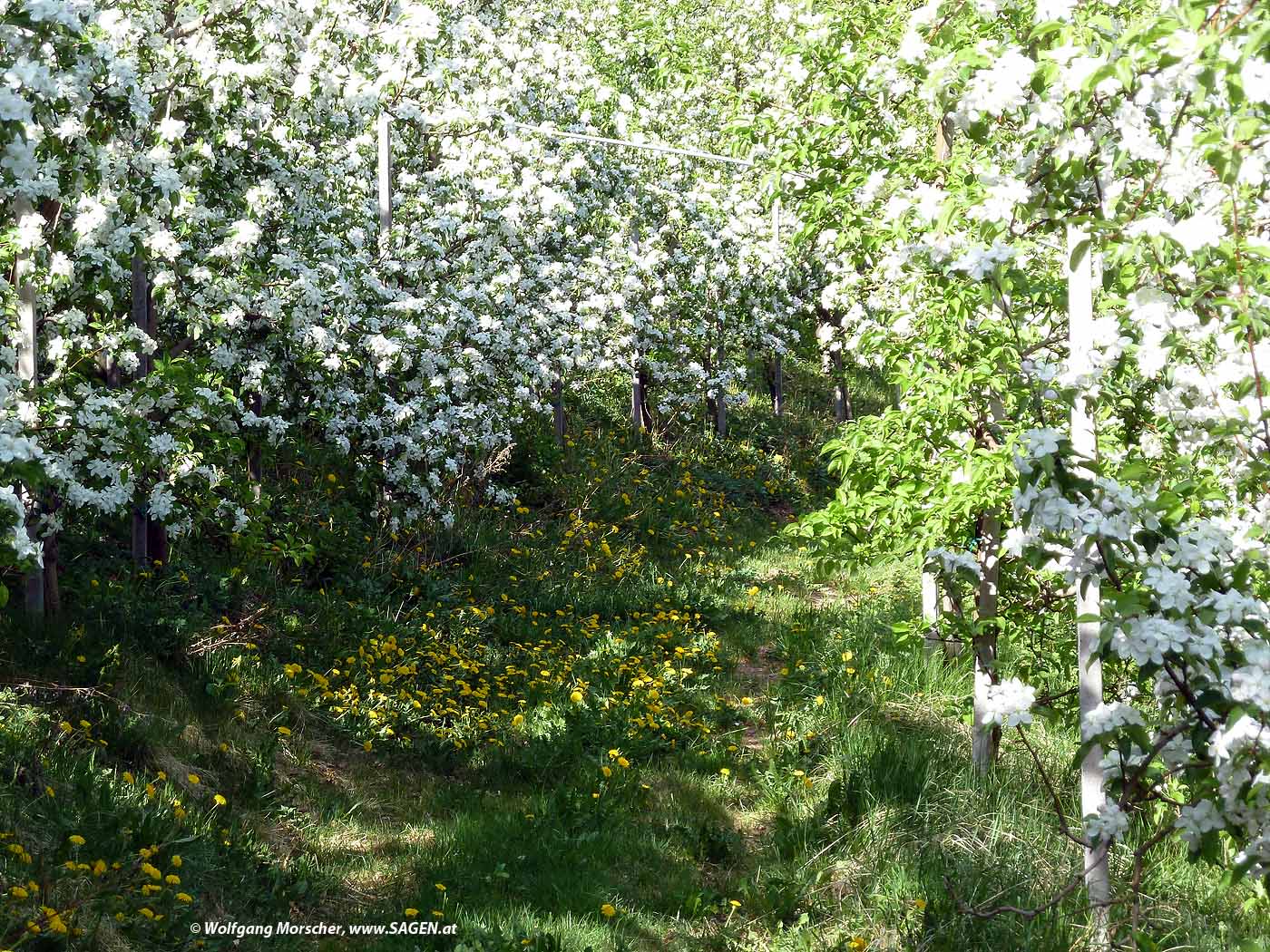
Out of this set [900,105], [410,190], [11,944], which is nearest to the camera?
[11,944]

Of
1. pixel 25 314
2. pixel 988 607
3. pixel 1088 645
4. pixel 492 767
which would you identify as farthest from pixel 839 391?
pixel 1088 645

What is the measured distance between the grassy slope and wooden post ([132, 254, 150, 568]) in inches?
9.2

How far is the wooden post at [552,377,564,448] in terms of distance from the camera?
15008 millimetres

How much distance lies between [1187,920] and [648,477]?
36.5 ft

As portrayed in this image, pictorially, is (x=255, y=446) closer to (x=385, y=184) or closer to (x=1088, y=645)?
(x=385, y=184)

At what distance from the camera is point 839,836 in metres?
5.69

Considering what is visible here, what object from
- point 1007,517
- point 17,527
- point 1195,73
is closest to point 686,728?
point 1007,517

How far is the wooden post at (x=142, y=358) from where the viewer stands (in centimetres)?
693

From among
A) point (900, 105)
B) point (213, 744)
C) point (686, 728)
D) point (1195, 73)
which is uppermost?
point (900, 105)

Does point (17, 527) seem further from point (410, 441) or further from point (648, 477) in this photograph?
point (648, 477)

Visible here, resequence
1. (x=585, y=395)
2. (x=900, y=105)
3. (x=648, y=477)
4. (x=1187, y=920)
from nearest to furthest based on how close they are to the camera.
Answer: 1. (x=1187, y=920)
2. (x=900, y=105)
3. (x=648, y=477)
4. (x=585, y=395)

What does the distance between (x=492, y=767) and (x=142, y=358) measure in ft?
12.1

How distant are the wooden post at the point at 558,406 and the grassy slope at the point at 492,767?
4.79m

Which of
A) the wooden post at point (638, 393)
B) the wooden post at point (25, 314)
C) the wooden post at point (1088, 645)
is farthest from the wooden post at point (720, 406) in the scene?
the wooden post at point (1088, 645)
